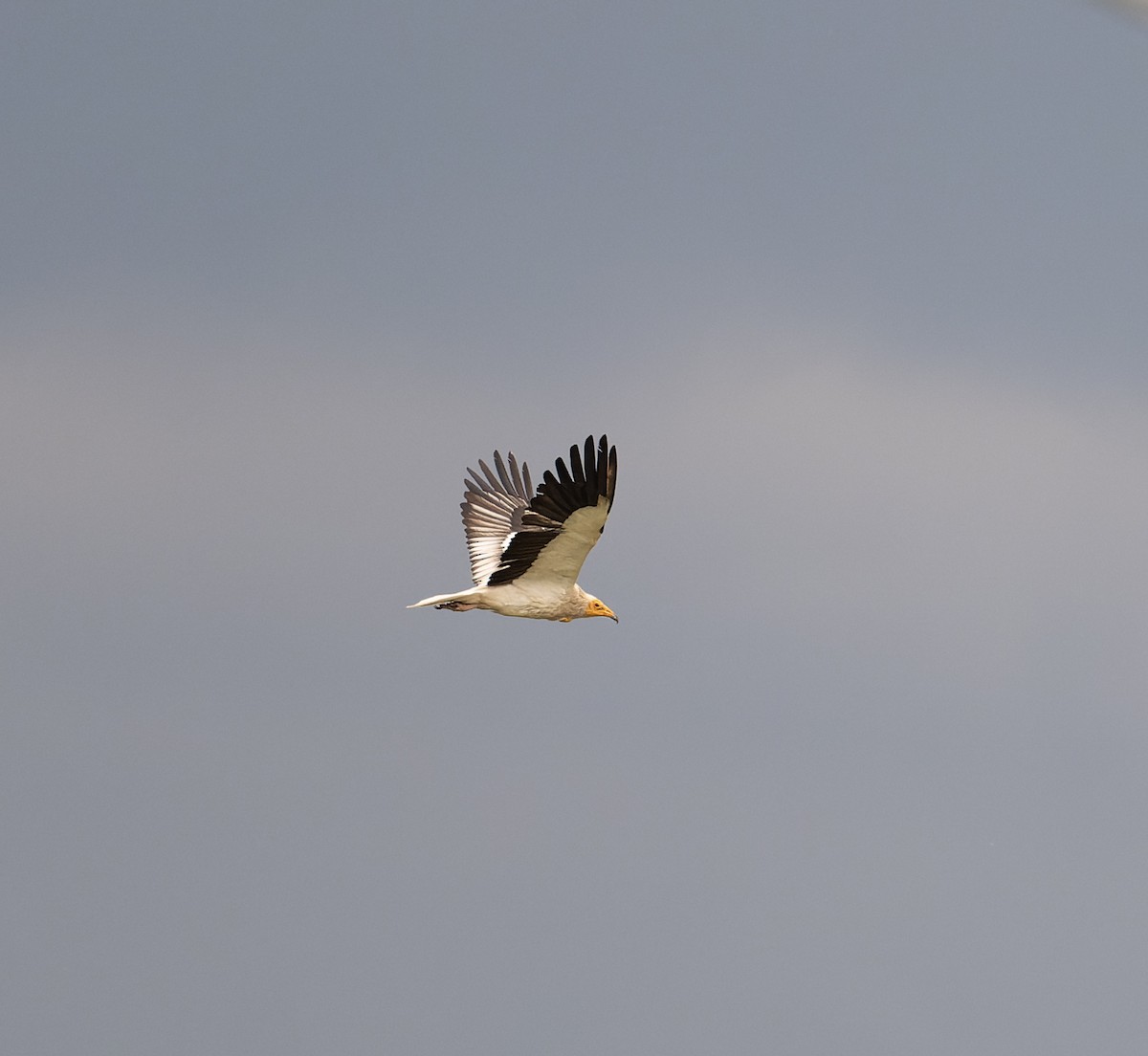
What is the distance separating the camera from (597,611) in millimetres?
16984

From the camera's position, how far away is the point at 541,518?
599 inches

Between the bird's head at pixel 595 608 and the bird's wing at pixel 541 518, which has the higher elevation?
the bird's wing at pixel 541 518

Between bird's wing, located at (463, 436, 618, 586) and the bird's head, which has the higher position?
bird's wing, located at (463, 436, 618, 586)

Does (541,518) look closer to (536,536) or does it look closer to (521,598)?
(536,536)

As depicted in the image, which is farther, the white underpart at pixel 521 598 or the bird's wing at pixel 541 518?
the white underpart at pixel 521 598

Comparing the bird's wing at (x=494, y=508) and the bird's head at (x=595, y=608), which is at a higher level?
the bird's wing at (x=494, y=508)

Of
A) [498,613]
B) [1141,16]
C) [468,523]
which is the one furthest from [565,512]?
[1141,16]

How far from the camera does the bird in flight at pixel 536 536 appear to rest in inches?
570

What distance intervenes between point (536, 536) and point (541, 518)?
14.2 inches

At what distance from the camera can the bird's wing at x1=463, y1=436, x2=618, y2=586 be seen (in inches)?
568

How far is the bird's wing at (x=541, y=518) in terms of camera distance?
47.3 ft

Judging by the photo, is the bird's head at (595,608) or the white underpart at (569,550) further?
the bird's head at (595,608)

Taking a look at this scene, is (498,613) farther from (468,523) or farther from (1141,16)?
(1141,16)

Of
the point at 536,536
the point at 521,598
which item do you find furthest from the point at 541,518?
the point at 521,598
